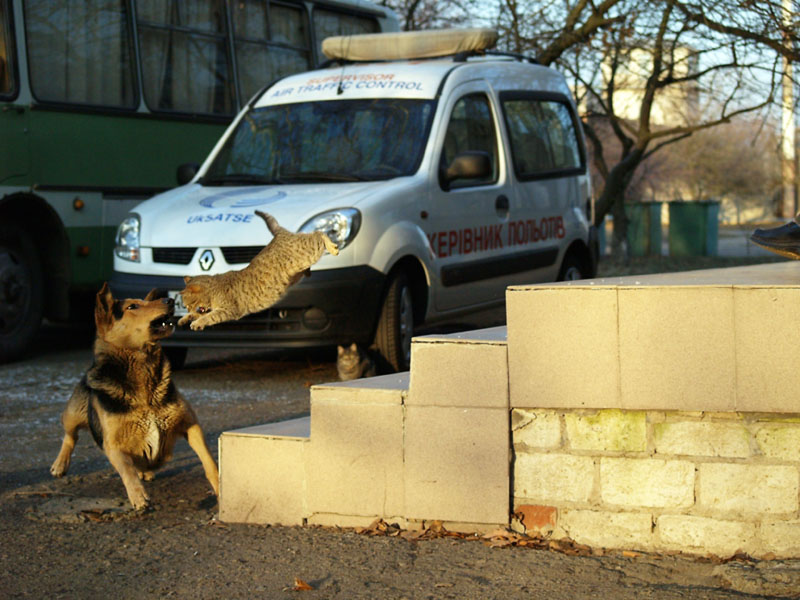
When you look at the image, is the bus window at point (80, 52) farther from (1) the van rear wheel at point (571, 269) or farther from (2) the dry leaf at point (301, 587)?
(2) the dry leaf at point (301, 587)

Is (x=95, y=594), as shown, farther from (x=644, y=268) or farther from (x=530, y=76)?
(x=644, y=268)

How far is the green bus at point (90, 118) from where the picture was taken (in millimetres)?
9305

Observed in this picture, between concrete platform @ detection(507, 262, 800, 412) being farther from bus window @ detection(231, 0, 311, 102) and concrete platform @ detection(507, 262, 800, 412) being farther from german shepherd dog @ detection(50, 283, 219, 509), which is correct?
bus window @ detection(231, 0, 311, 102)

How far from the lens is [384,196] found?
7.68 meters

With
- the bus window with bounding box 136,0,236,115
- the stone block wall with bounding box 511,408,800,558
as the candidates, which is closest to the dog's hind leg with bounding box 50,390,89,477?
the stone block wall with bounding box 511,408,800,558

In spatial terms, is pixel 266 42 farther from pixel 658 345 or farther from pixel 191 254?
pixel 658 345

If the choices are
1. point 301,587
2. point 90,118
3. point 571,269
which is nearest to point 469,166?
point 571,269

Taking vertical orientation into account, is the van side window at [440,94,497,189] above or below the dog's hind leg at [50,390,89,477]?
above

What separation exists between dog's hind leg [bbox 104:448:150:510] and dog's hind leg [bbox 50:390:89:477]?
51 centimetres

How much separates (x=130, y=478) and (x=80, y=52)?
5.94 meters

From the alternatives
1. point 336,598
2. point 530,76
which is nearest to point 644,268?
point 530,76

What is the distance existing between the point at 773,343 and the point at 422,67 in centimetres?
531

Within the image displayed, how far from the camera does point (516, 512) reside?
4395 millimetres

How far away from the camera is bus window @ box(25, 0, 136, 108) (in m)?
9.41
